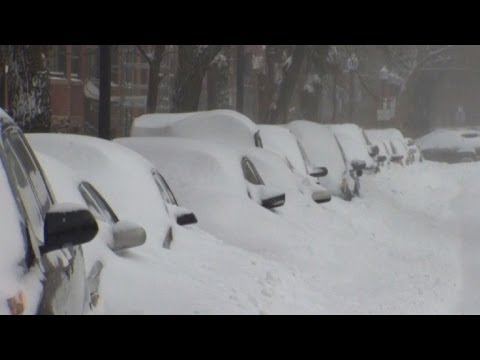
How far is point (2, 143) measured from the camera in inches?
182

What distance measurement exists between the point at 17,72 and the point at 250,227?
403cm

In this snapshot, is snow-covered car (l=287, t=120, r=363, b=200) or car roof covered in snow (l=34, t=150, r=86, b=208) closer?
car roof covered in snow (l=34, t=150, r=86, b=208)

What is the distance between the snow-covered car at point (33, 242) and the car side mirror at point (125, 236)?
5.65ft

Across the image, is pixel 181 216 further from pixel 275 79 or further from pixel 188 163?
pixel 275 79

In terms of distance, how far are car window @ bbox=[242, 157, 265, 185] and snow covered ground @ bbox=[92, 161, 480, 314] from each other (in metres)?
0.70

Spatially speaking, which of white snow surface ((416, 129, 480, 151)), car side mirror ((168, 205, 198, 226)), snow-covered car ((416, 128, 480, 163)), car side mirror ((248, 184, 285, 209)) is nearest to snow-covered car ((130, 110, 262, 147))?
car side mirror ((248, 184, 285, 209))

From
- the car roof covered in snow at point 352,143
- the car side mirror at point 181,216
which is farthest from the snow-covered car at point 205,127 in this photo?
the car roof covered in snow at point 352,143

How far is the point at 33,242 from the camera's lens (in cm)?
438

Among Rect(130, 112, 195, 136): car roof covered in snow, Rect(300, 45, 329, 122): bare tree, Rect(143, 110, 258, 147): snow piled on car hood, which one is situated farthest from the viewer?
Rect(300, 45, 329, 122): bare tree

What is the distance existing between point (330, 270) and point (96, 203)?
4.91 metres

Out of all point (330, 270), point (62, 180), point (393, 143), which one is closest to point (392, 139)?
point (393, 143)

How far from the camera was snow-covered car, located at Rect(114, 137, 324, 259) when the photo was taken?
38.0 feet

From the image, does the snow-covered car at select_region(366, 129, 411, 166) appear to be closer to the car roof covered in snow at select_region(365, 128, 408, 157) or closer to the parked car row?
the car roof covered in snow at select_region(365, 128, 408, 157)
